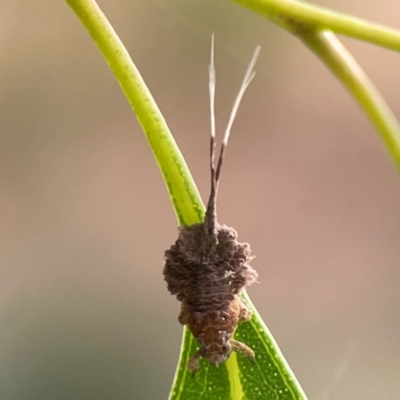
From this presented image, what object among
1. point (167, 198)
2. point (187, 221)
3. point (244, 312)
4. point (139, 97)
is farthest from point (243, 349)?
point (167, 198)

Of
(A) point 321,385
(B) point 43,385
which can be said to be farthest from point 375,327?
(B) point 43,385

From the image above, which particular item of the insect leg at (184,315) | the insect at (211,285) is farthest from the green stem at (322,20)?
the insect leg at (184,315)

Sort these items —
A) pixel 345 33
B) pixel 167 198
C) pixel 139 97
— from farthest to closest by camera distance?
pixel 167 198, pixel 139 97, pixel 345 33

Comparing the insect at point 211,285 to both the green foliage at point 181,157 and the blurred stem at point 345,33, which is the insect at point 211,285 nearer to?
the green foliage at point 181,157

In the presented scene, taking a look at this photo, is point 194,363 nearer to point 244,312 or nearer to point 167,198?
point 244,312

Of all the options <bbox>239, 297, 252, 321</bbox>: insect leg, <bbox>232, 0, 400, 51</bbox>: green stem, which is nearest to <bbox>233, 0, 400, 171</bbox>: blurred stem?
<bbox>232, 0, 400, 51</bbox>: green stem
